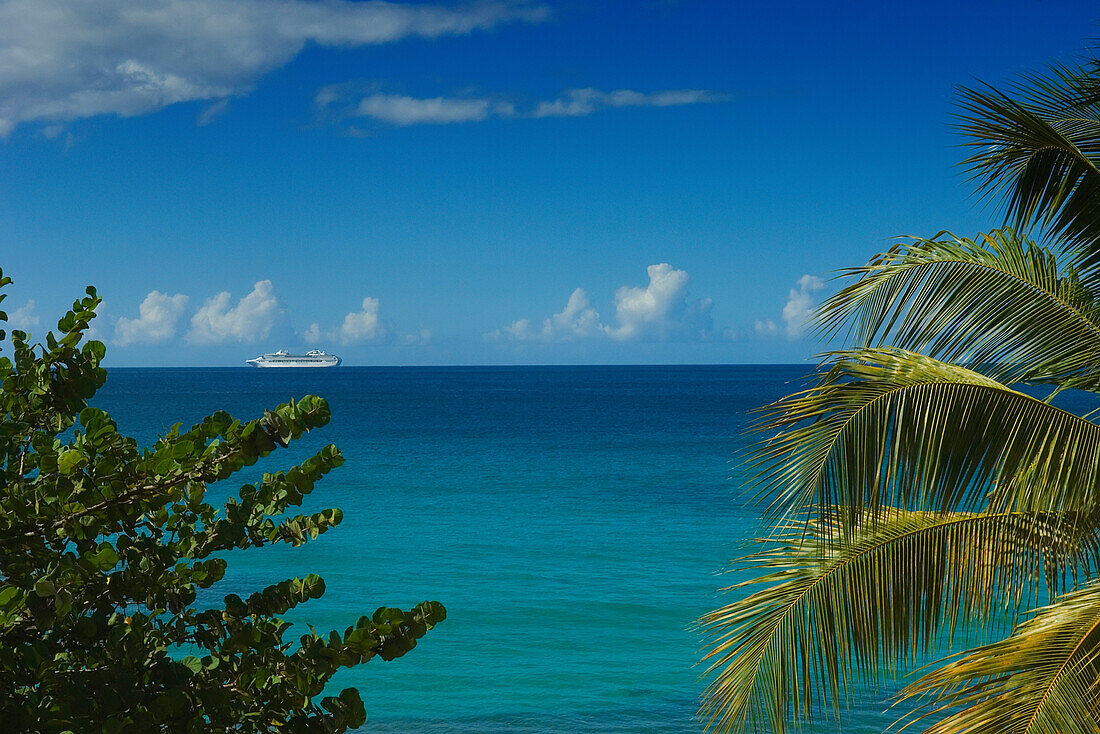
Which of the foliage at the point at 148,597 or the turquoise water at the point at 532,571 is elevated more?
the foliage at the point at 148,597

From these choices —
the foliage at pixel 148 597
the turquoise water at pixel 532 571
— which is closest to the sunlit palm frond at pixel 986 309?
the turquoise water at pixel 532 571

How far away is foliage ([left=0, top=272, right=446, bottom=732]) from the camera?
2092mm

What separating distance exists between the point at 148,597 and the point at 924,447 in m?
3.80

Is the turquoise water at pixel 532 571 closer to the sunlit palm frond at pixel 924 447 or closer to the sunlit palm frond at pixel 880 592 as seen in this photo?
the sunlit palm frond at pixel 924 447

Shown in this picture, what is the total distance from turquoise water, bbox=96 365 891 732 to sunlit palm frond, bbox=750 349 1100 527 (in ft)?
4.80

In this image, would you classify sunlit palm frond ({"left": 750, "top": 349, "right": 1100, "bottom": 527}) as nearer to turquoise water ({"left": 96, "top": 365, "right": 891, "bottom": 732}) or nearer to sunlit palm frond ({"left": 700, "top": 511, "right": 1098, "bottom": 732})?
sunlit palm frond ({"left": 700, "top": 511, "right": 1098, "bottom": 732})

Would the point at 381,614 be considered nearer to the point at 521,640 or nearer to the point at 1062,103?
the point at 1062,103

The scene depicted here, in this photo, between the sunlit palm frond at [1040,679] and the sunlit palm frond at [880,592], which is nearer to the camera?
the sunlit palm frond at [1040,679]

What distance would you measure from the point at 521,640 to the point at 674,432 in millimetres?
39212

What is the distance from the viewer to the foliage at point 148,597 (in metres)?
2.09

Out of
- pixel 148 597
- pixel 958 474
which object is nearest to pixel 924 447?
pixel 958 474

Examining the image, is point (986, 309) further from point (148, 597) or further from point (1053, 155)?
point (148, 597)

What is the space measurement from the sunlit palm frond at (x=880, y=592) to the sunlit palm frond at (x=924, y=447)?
1.05 ft

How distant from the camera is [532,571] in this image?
760 inches
